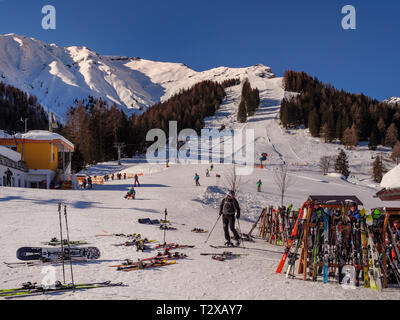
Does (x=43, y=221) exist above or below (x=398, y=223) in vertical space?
below

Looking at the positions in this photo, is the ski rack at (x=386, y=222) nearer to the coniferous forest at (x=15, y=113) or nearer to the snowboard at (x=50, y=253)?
the snowboard at (x=50, y=253)

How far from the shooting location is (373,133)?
8831cm

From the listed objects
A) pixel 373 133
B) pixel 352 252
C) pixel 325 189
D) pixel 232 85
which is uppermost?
pixel 232 85

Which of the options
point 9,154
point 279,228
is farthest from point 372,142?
point 9,154

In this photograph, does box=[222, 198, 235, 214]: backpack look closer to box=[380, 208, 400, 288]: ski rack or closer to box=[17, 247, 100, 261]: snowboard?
box=[17, 247, 100, 261]: snowboard

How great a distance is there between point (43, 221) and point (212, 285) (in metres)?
8.70

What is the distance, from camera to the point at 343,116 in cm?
9481

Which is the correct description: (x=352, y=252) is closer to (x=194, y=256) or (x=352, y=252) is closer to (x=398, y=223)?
(x=398, y=223)

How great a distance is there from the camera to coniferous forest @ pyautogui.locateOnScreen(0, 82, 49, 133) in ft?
356

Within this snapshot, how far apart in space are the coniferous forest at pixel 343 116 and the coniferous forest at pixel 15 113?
86.6m

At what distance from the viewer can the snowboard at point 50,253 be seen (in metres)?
7.02
